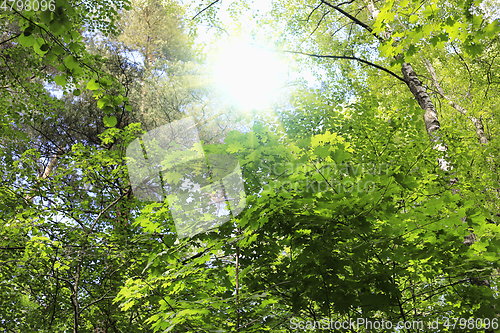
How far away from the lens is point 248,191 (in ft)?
7.70

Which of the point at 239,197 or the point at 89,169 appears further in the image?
the point at 89,169

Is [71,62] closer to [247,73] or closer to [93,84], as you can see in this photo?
[93,84]

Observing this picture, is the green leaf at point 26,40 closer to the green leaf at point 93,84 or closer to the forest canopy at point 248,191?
the forest canopy at point 248,191

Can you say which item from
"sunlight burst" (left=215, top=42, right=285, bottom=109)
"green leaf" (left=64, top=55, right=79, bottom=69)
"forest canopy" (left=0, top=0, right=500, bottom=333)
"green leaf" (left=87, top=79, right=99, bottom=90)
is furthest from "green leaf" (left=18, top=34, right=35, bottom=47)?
"sunlight burst" (left=215, top=42, right=285, bottom=109)

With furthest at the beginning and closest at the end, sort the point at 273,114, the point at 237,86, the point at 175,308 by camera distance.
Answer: the point at 237,86, the point at 273,114, the point at 175,308

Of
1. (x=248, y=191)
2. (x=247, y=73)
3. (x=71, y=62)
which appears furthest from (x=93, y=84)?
(x=247, y=73)

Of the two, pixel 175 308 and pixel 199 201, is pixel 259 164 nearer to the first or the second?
pixel 199 201

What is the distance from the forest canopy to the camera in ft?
5.65

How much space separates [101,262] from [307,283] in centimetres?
518

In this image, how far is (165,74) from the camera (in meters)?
10.5

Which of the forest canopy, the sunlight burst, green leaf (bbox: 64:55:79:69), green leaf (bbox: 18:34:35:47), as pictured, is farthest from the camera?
the sunlight burst

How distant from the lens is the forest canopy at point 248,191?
67.7 inches

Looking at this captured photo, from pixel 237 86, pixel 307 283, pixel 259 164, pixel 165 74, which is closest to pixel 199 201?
pixel 259 164

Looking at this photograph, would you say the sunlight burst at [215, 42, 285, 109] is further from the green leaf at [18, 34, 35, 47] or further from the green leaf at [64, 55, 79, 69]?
the green leaf at [18, 34, 35, 47]
